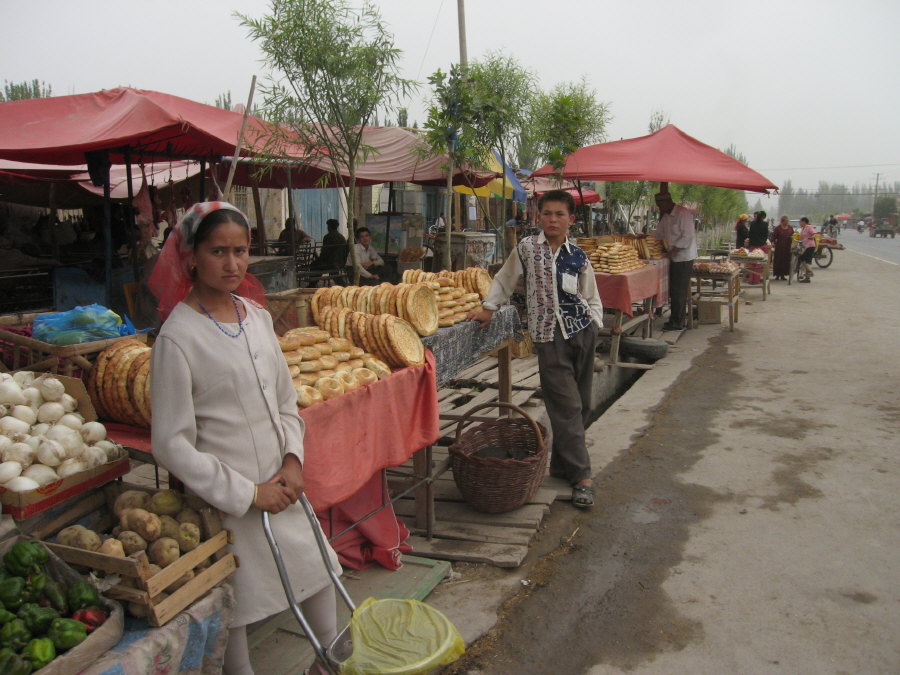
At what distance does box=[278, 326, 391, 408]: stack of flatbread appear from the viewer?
9.59 feet

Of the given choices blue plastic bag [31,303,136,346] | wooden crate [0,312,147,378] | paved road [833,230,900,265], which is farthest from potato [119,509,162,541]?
paved road [833,230,900,265]

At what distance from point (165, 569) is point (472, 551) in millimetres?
2262

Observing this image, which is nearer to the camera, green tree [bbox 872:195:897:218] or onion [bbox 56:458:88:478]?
onion [bbox 56:458:88:478]

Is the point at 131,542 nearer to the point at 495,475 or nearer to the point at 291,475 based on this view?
the point at 291,475

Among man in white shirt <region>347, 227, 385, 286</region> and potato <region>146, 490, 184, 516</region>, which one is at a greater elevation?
man in white shirt <region>347, 227, 385, 286</region>

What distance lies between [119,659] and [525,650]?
6.13 ft

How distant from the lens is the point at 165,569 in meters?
1.84

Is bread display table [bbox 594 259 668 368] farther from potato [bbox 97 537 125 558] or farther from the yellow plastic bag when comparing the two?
potato [bbox 97 537 125 558]

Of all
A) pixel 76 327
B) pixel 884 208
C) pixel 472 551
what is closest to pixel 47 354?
pixel 76 327

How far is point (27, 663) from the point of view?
1.58 meters

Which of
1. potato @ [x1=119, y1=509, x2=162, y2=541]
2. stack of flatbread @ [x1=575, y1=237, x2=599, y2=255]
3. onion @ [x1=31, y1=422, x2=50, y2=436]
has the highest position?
stack of flatbread @ [x1=575, y1=237, x2=599, y2=255]

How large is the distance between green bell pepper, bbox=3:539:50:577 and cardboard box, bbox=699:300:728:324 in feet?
36.7

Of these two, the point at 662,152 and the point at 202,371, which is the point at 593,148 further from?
the point at 202,371

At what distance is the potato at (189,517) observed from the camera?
2.07m
